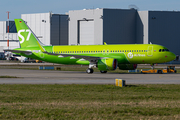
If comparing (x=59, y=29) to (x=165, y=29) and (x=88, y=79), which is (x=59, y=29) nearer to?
(x=165, y=29)

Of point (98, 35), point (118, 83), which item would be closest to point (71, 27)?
point (98, 35)

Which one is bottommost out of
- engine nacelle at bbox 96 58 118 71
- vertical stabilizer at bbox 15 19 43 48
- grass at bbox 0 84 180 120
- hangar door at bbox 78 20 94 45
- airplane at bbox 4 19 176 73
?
grass at bbox 0 84 180 120

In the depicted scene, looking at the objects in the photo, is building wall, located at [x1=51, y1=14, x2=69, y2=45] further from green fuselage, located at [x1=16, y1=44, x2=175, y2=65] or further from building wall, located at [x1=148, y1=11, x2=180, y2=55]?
green fuselage, located at [x1=16, y1=44, x2=175, y2=65]

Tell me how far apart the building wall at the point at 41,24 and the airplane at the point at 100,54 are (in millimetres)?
68780

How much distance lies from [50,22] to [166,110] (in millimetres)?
111910

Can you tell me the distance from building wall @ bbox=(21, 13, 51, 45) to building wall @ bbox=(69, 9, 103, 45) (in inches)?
581

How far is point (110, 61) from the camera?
47688 millimetres

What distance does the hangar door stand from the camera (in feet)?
365

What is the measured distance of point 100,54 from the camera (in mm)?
51406

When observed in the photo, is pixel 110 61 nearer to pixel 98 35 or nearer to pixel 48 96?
pixel 48 96

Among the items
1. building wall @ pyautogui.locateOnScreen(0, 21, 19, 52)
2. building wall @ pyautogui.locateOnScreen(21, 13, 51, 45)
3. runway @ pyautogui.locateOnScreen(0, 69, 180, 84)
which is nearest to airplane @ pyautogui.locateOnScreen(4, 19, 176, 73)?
runway @ pyautogui.locateOnScreen(0, 69, 180, 84)

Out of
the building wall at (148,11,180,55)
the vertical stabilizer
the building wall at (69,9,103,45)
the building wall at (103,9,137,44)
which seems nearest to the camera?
the vertical stabilizer

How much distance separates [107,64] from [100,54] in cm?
412

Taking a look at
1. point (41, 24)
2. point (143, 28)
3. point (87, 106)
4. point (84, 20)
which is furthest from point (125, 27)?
point (87, 106)
